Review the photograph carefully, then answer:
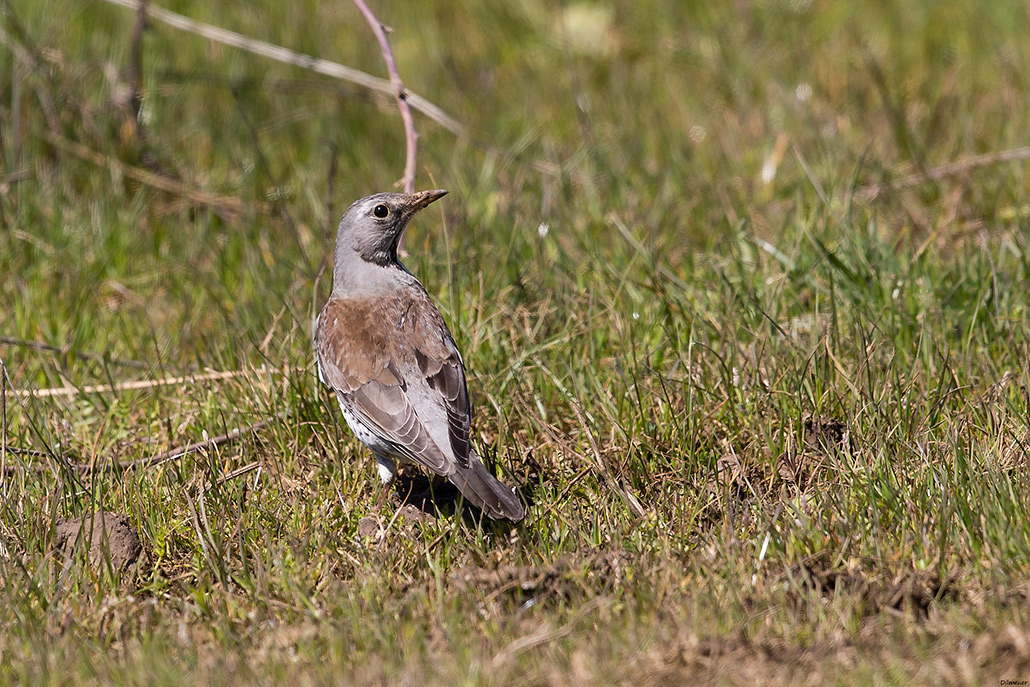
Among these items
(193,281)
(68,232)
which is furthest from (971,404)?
(68,232)

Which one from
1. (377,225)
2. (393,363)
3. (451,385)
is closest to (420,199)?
(377,225)

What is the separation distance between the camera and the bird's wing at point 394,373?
487 cm

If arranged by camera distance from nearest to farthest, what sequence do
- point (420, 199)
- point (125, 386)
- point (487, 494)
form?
point (487, 494), point (420, 199), point (125, 386)

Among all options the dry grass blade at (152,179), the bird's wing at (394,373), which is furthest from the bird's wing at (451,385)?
the dry grass blade at (152,179)

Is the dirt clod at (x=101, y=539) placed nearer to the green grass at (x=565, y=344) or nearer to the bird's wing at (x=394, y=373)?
the green grass at (x=565, y=344)

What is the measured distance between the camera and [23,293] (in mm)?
6621

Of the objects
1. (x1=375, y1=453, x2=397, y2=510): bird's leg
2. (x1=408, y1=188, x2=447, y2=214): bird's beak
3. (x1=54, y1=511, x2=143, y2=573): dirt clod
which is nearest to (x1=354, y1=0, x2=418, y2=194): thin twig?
(x1=408, y1=188, x2=447, y2=214): bird's beak

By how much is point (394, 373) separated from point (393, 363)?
61mm

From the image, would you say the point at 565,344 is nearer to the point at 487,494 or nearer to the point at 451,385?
the point at 451,385

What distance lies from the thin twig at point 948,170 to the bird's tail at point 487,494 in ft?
11.9

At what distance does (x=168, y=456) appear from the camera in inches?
214

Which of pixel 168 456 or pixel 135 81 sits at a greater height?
pixel 135 81

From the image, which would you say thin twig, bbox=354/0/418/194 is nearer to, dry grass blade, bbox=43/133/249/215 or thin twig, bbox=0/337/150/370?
thin twig, bbox=0/337/150/370

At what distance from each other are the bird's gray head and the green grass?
0.33 m
